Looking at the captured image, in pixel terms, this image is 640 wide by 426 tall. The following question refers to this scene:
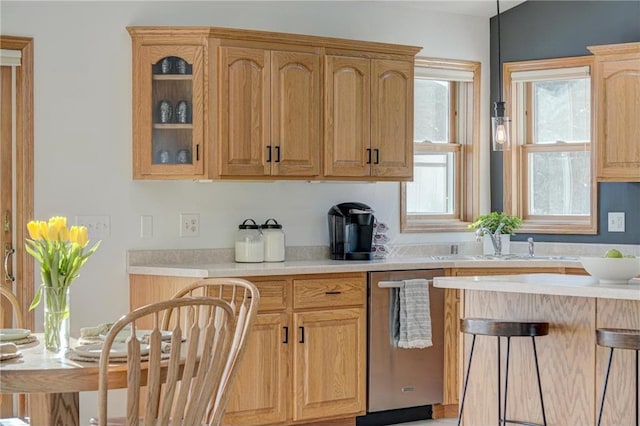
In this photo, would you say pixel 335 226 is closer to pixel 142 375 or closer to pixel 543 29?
pixel 543 29

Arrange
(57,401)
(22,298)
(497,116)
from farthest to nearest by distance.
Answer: (497,116), (22,298), (57,401)

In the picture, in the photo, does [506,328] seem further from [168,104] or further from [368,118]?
[168,104]

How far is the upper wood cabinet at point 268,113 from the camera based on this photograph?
204 inches

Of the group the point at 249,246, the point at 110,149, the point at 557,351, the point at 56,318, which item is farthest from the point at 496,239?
the point at 56,318

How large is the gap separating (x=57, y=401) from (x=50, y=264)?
42cm

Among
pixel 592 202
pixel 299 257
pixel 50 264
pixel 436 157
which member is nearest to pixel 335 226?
pixel 299 257

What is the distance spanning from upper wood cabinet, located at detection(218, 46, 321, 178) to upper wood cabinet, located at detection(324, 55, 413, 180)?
0.33ft

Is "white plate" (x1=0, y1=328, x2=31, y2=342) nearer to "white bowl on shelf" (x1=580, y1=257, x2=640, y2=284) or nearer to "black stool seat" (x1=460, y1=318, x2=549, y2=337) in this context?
"black stool seat" (x1=460, y1=318, x2=549, y2=337)

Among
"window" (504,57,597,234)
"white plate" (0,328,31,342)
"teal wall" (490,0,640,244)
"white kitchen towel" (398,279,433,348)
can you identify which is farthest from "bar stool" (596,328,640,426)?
"window" (504,57,597,234)

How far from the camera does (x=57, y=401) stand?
10.0ft

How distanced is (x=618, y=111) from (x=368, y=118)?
4.78ft

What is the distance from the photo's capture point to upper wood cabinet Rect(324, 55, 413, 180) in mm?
5562

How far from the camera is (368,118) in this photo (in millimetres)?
5699

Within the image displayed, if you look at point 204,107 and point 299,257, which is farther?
point 299,257
